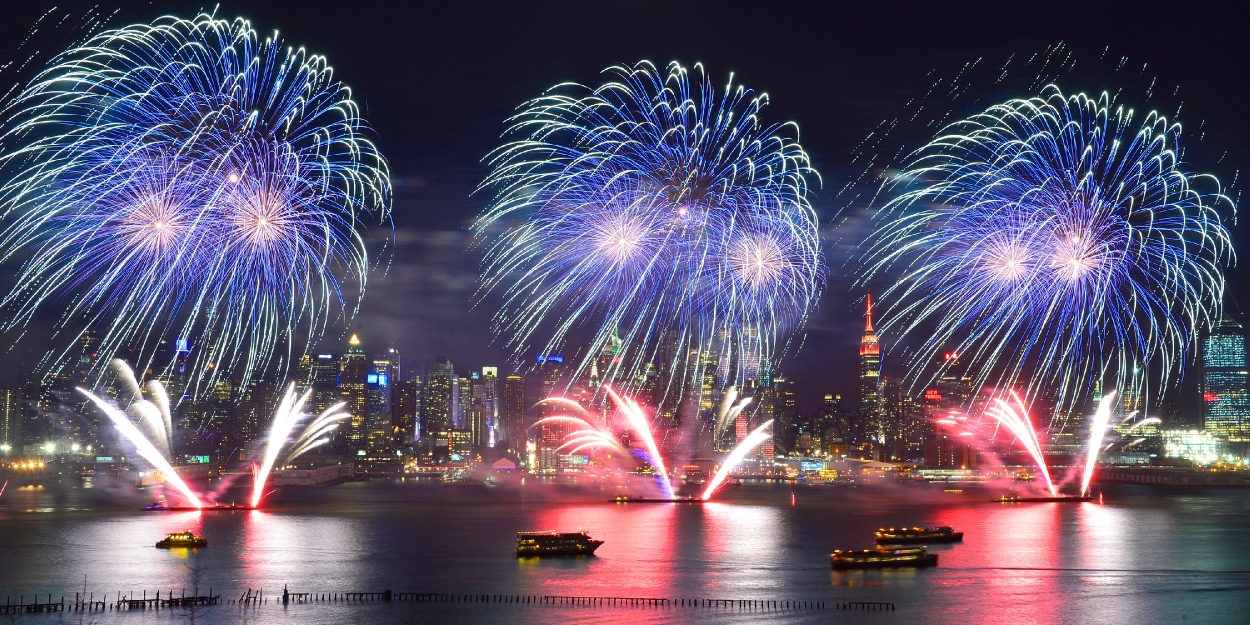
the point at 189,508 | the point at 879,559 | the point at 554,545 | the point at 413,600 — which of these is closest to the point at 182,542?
the point at 554,545

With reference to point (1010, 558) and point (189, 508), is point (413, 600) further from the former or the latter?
point (189, 508)

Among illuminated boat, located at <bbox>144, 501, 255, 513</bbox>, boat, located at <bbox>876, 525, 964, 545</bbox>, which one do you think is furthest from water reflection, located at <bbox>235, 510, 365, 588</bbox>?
boat, located at <bbox>876, 525, 964, 545</bbox>

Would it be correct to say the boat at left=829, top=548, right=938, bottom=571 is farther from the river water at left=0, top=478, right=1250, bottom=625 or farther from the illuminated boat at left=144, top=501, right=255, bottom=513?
the illuminated boat at left=144, top=501, right=255, bottom=513

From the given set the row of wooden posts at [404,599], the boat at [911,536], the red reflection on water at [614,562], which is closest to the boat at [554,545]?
the red reflection on water at [614,562]

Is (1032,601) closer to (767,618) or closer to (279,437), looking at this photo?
(767,618)

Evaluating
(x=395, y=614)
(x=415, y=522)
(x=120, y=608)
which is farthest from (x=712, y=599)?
(x=415, y=522)
